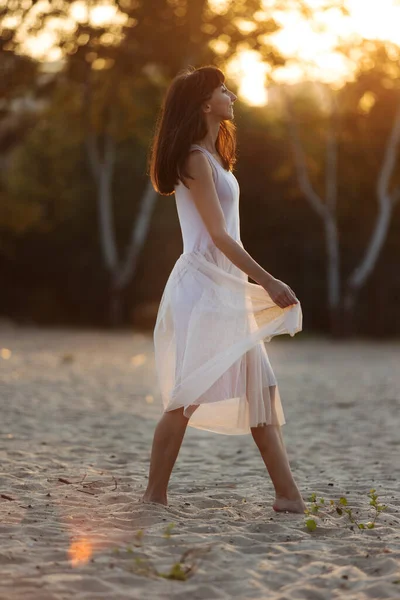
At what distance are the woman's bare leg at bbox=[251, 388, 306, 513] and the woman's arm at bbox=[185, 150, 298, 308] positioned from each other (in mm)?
517

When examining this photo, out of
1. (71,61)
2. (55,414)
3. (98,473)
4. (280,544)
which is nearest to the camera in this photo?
(280,544)

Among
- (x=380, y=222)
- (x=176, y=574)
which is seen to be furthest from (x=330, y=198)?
(x=176, y=574)

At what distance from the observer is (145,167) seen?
64.0ft

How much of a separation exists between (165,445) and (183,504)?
1.61ft

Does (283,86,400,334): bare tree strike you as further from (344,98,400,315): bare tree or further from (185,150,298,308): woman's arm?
(185,150,298,308): woman's arm

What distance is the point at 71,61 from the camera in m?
18.8

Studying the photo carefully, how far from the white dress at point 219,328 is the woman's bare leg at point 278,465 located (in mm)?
55

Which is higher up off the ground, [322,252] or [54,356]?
[322,252]

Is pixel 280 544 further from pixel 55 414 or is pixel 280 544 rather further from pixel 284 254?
pixel 284 254

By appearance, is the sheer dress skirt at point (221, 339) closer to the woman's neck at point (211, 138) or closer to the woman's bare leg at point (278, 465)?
the woman's bare leg at point (278, 465)

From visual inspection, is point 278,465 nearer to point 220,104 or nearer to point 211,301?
point 211,301

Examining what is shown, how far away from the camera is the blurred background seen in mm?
17672

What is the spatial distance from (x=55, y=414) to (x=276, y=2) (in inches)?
454

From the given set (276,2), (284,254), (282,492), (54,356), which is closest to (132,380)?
(54,356)
